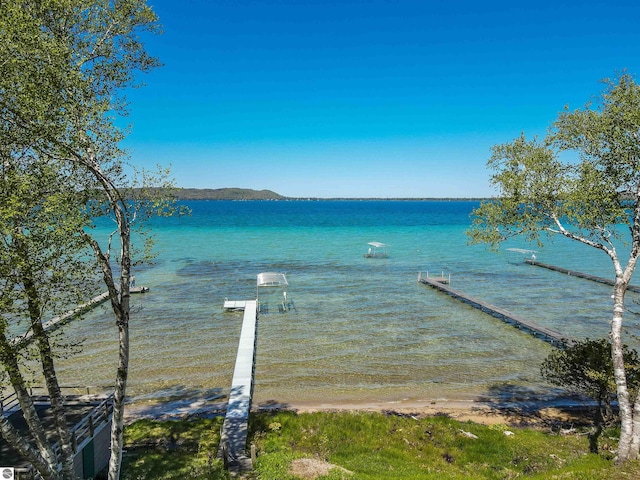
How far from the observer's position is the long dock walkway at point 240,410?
41.3ft

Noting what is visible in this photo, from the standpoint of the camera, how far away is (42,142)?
838 centimetres

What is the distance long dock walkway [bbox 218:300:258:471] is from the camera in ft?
41.3

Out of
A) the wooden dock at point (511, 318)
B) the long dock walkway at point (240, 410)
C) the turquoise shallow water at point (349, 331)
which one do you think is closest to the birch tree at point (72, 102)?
the long dock walkway at point (240, 410)

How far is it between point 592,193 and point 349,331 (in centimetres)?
1809

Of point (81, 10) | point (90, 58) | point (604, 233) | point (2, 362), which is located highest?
point (81, 10)

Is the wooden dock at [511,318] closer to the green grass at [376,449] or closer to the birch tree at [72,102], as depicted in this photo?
the green grass at [376,449]

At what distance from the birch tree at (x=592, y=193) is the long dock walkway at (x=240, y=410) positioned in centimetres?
1006

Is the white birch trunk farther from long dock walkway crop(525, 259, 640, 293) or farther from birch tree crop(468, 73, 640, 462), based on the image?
long dock walkway crop(525, 259, 640, 293)

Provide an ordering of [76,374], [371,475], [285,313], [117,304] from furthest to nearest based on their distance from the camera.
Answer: [285,313]
[76,374]
[371,475]
[117,304]

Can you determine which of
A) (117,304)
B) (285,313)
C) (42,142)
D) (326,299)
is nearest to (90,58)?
(42,142)

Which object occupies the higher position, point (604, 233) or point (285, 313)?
point (604, 233)

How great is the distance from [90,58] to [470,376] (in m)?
20.1

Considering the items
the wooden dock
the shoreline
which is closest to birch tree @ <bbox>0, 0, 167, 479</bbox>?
the shoreline

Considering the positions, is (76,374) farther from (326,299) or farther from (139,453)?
(326,299)
